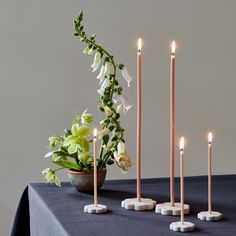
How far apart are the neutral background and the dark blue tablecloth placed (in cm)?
105

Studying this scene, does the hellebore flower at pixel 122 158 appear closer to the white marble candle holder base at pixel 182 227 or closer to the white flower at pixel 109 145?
the white flower at pixel 109 145

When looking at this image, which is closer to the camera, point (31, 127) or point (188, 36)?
point (31, 127)

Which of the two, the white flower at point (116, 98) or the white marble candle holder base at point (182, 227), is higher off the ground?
the white flower at point (116, 98)

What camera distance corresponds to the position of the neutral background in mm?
2855

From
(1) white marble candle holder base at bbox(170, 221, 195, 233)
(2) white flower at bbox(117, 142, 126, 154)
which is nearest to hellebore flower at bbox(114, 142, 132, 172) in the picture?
(2) white flower at bbox(117, 142, 126, 154)

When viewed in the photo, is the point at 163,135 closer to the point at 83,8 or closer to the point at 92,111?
the point at 92,111

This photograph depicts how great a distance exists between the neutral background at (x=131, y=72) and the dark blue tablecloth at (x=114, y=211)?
105cm

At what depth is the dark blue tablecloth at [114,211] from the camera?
1228 millimetres

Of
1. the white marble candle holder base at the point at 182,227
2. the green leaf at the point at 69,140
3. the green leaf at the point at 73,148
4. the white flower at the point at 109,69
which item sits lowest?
the white marble candle holder base at the point at 182,227

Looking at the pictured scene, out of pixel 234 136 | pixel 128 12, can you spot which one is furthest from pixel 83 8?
pixel 234 136

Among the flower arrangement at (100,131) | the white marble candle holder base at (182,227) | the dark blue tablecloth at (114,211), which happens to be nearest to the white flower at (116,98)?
the flower arrangement at (100,131)

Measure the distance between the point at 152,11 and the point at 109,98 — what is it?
4.82ft

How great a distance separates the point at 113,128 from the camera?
1.62 m

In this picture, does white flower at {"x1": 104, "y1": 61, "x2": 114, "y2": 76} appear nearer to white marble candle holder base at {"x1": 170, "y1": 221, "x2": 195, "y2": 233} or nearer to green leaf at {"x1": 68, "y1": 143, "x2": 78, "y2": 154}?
green leaf at {"x1": 68, "y1": 143, "x2": 78, "y2": 154}
